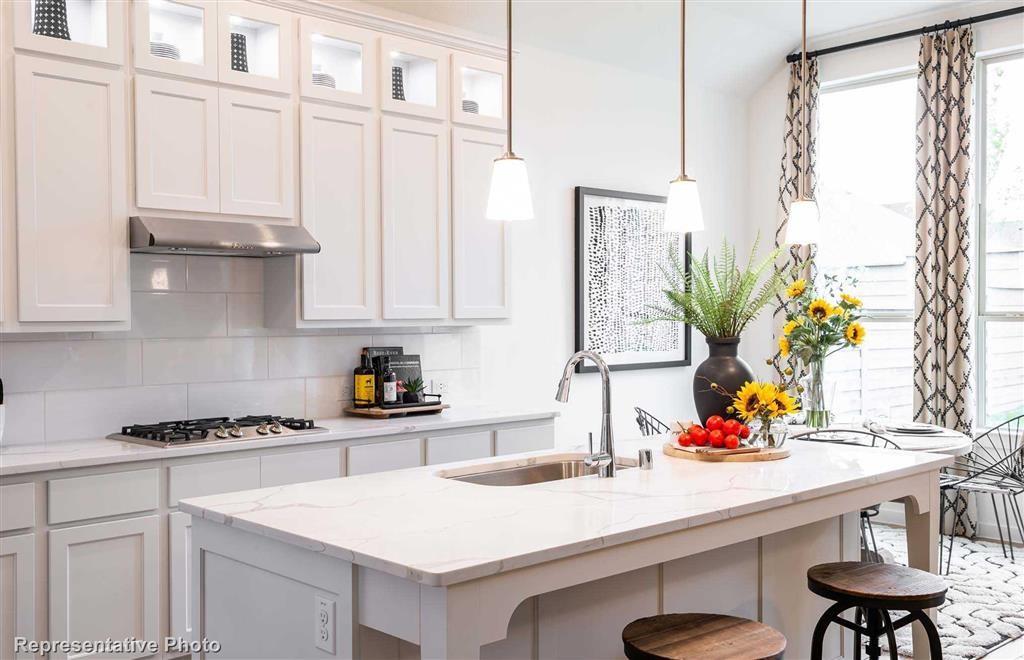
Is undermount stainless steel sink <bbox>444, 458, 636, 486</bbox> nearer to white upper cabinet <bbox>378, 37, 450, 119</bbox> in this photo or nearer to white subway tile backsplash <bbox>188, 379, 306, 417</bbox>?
white subway tile backsplash <bbox>188, 379, 306, 417</bbox>

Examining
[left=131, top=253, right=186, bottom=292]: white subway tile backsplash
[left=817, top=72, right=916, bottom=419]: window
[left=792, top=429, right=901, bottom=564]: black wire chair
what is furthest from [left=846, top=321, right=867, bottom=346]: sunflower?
[left=131, top=253, right=186, bottom=292]: white subway tile backsplash

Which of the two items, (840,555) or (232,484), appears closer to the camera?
(840,555)

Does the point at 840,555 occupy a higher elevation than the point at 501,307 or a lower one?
lower

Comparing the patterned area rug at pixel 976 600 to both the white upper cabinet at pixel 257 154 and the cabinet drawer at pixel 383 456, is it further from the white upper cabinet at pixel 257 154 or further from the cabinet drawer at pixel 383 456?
the white upper cabinet at pixel 257 154

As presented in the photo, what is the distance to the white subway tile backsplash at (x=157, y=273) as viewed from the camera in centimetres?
406

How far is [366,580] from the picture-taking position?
2010mm

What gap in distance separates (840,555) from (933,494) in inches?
15.0

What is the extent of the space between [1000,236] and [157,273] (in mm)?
4801

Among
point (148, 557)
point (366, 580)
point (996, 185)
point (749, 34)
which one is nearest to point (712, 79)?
point (749, 34)

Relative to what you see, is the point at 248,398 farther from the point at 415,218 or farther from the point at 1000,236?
the point at 1000,236

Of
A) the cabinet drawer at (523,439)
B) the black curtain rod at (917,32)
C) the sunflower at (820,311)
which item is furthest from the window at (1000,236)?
the cabinet drawer at (523,439)

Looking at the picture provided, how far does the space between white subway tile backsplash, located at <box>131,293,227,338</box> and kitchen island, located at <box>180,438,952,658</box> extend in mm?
1749

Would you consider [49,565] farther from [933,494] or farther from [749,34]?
[749,34]

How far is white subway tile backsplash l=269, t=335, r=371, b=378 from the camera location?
14.9 feet
